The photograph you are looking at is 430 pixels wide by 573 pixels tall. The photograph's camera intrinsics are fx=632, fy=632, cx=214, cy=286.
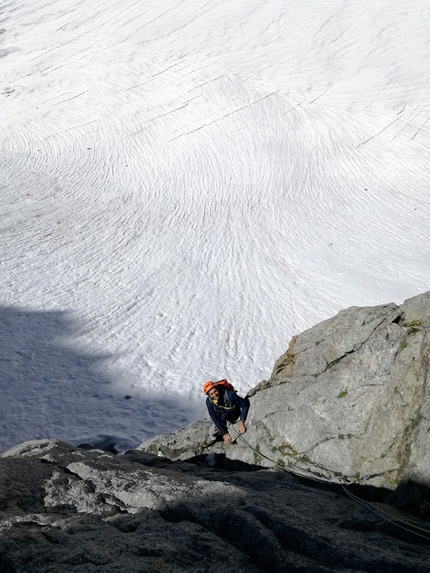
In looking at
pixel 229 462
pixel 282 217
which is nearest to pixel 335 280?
pixel 282 217

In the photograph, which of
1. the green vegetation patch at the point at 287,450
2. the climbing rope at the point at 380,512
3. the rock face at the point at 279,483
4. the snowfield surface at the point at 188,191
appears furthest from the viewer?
the snowfield surface at the point at 188,191

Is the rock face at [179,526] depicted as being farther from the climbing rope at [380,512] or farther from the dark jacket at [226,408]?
the dark jacket at [226,408]

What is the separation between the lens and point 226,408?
9.02 m

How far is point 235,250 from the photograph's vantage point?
22.6m

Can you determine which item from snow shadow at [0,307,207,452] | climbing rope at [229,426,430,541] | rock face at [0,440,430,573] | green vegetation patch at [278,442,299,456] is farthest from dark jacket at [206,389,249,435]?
snow shadow at [0,307,207,452]

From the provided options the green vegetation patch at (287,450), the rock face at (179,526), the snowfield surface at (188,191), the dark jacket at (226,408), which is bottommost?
the rock face at (179,526)

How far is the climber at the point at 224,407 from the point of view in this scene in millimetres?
8836

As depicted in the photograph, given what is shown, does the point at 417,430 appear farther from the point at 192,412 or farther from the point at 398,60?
the point at 398,60

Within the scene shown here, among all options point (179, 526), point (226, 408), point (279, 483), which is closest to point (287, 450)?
point (279, 483)

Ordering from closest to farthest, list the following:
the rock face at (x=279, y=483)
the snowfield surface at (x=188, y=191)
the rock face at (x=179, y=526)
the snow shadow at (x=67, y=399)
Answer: the rock face at (x=179, y=526)
the rock face at (x=279, y=483)
the snow shadow at (x=67, y=399)
the snowfield surface at (x=188, y=191)

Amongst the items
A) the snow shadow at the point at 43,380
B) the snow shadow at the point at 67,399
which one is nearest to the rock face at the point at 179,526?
the snow shadow at the point at 67,399

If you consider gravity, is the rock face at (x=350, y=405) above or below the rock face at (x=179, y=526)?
above

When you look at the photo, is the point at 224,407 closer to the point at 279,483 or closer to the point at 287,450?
the point at 287,450

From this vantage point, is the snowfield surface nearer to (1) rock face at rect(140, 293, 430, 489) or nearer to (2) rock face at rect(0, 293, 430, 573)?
(1) rock face at rect(140, 293, 430, 489)
